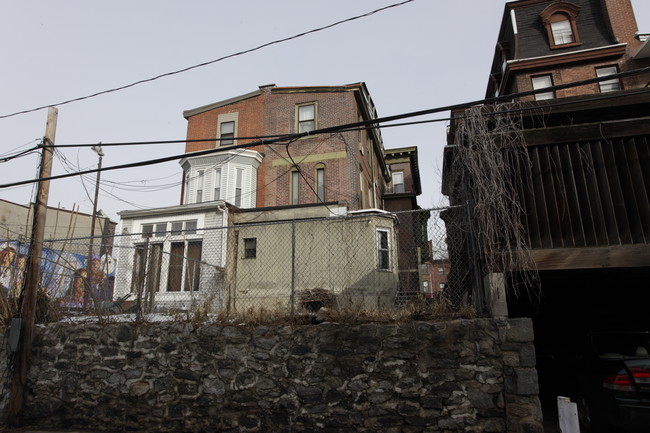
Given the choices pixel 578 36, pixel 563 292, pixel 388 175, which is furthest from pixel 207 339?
pixel 388 175

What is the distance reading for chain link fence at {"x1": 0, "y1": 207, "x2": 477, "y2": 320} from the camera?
22.1 ft

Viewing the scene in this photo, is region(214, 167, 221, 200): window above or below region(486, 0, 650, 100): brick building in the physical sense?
below

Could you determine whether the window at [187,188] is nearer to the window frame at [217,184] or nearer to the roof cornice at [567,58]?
the window frame at [217,184]

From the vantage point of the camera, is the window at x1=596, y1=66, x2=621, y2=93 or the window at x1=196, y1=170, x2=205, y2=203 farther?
the window at x1=196, y1=170, x2=205, y2=203

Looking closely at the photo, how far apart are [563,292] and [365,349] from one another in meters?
7.27

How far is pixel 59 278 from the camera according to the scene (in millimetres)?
8391

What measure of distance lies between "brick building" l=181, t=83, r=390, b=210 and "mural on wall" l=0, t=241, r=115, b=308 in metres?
11.0

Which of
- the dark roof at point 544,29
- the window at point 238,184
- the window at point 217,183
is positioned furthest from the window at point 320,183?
the dark roof at point 544,29

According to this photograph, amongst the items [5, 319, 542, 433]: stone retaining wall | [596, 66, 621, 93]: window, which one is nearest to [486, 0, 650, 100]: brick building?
[596, 66, 621, 93]: window

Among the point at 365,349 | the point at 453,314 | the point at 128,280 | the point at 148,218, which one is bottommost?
the point at 365,349

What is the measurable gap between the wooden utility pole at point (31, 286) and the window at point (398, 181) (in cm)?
2777

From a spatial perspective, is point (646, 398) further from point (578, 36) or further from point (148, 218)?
point (578, 36)

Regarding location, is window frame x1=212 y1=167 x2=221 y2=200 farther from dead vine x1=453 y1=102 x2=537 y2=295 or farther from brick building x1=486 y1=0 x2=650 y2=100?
brick building x1=486 y1=0 x2=650 y2=100

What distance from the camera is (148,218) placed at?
17391 millimetres
